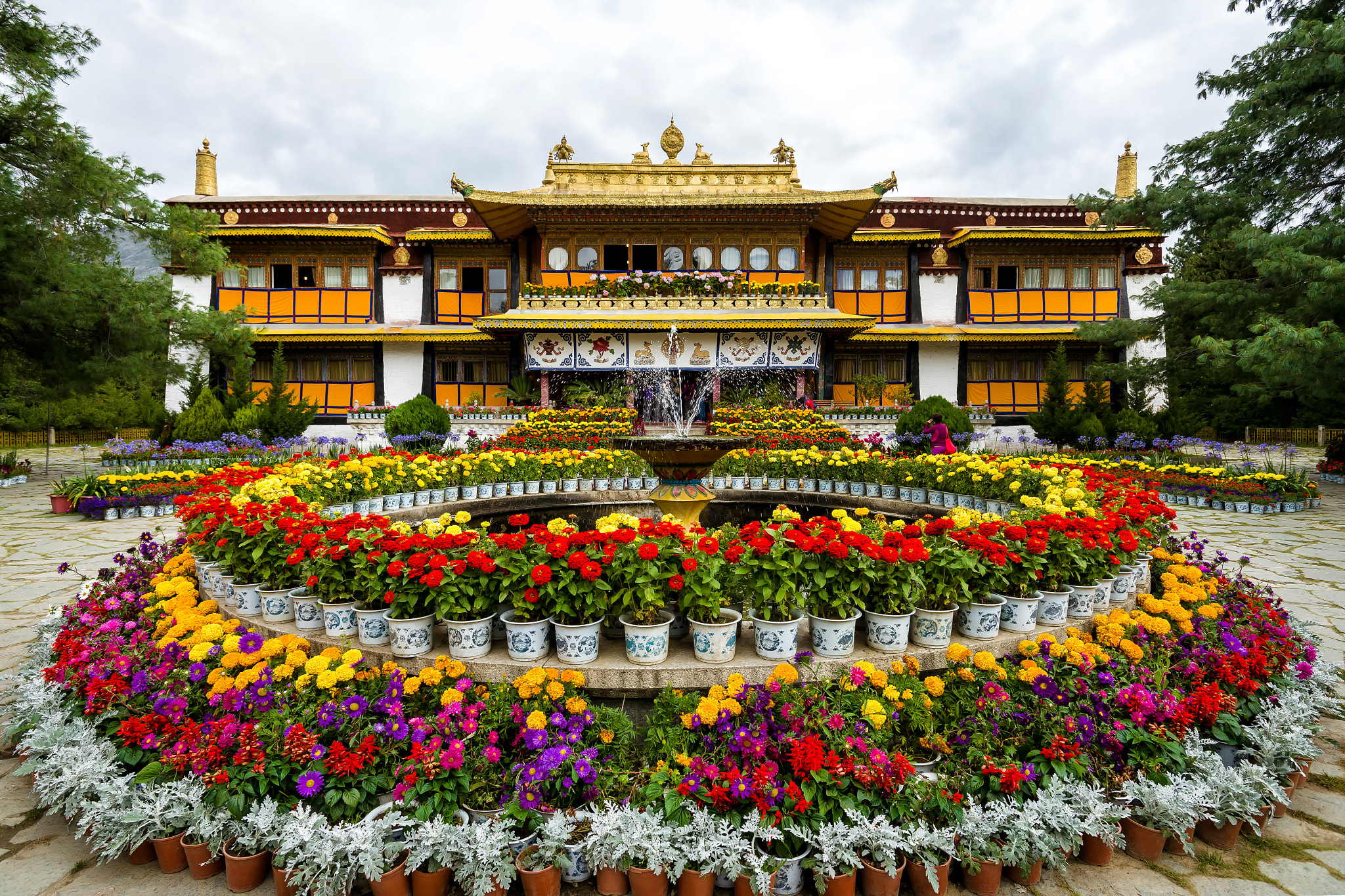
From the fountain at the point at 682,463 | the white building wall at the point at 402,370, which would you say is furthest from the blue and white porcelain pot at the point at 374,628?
the white building wall at the point at 402,370

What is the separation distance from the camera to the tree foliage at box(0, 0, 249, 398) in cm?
1277

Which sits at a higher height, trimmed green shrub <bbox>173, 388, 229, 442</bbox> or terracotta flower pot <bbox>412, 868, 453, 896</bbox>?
trimmed green shrub <bbox>173, 388, 229, 442</bbox>

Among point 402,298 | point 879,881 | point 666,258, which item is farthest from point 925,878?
point 402,298

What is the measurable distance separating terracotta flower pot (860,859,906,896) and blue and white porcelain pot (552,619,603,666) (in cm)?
146

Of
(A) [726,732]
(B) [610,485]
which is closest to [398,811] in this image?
(A) [726,732]

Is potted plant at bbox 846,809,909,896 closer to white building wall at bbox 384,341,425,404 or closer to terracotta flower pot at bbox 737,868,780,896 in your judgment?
terracotta flower pot at bbox 737,868,780,896

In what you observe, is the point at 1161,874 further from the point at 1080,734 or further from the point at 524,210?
the point at 524,210

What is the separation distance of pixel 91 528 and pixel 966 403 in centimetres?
2285

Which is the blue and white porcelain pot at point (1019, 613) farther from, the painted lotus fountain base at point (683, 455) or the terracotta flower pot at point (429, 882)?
the painted lotus fountain base at point (683, 455)

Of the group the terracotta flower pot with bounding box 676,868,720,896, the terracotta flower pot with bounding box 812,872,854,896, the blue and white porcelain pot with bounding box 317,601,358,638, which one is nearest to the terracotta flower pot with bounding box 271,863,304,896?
the blue and white porcelain pot with bounding box 317,601,358,638

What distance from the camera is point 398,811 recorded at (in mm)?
2494

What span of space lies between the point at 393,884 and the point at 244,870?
2.05 ft

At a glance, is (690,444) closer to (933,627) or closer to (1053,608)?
(1053,608)

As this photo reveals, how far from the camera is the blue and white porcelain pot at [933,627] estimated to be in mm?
3227
